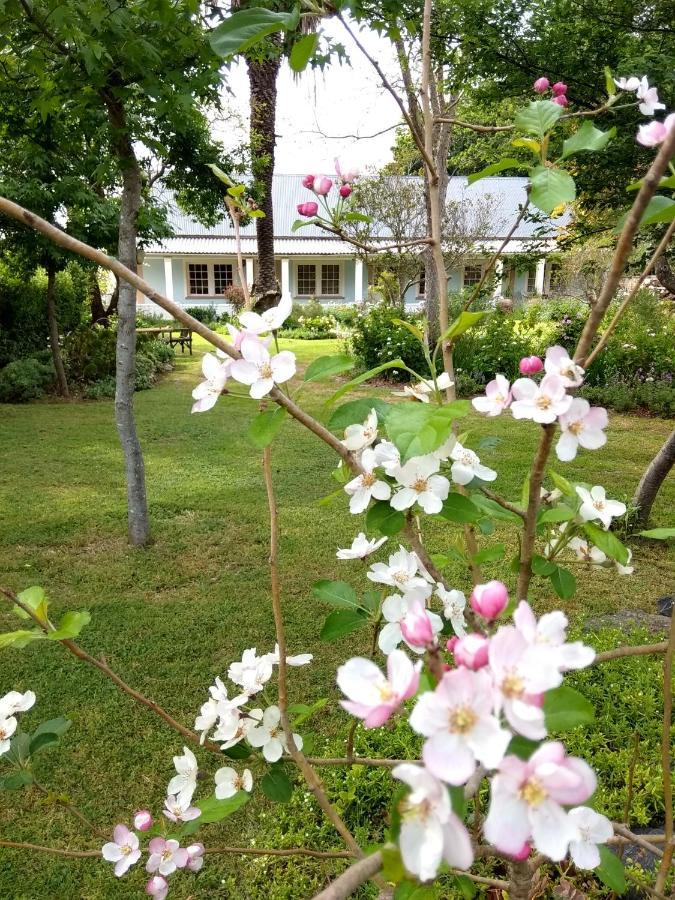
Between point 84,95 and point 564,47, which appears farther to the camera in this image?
point 564,47

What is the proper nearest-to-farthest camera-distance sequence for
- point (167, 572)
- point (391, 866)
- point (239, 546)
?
Result: point (391, 866)
point (167, 572)
point (239, 546)

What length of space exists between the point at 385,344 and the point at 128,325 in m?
6.52

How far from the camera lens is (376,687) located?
0.44 metres

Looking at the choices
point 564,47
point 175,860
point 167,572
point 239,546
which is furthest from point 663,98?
point 175,860

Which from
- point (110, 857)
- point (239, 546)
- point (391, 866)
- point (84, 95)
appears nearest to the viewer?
point (391, 866)

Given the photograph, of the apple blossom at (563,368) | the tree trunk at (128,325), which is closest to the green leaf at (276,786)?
the apple blossom at (563,368)

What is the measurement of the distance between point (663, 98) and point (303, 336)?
42.9 feet

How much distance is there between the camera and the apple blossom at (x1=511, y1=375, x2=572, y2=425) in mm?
602

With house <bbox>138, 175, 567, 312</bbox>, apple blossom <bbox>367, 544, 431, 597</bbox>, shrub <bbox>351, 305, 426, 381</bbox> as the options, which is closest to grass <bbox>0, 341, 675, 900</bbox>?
apple blossom <bbox>367, 544, 431, 597</bbox>

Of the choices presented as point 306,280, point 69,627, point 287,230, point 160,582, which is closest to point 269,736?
point 69,627

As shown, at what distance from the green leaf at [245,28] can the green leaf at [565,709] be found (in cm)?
65

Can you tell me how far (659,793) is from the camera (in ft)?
5.90

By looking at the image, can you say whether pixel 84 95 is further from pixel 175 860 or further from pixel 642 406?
pixel 642 406

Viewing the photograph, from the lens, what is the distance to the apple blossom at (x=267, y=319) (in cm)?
71
